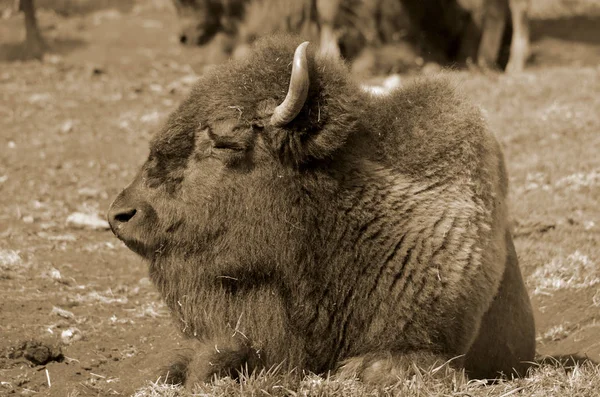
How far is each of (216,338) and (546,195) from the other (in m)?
4.61

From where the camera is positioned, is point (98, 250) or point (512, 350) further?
point (98, 250)

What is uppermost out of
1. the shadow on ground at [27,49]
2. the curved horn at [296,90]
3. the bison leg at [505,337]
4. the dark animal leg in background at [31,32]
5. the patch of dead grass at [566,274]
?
the curved horn at [296,90]

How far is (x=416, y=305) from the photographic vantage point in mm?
4535

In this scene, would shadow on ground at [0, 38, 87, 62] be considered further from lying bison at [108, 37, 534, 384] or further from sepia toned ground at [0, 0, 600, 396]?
lying bison at [108, 37, 534, 384]

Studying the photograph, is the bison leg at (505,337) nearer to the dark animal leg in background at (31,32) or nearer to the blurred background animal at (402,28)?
the blurred background animal at (402,28)

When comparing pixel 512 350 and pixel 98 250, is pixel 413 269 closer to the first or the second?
pixel 512 350

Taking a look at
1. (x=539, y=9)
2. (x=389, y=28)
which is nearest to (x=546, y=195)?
(x=389, y=28)

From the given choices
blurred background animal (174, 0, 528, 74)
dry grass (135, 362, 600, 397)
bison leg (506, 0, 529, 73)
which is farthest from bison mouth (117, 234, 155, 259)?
bison leg (506, 0, 529, 73)

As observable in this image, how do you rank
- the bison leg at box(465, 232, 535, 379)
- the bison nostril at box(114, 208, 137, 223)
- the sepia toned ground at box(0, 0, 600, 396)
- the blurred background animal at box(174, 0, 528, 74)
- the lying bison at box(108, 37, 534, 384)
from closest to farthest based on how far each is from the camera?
the lying bison at box(108, 37, 534, 384)
the bison nostril at box(114, 208, 137, 223)
the bison leg at box(465, 232, 535, 379)
the sepia toned ground at box(0, 0, 600, 396)
the blurred background animal at box(174, 0, 528, 74)

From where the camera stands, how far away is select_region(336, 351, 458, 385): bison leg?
174 inches

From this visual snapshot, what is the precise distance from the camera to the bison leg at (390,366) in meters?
4.41

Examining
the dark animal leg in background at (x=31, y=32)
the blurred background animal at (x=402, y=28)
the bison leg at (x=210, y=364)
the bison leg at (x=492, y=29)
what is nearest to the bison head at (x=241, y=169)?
the bison leg at (x=210, y=364)

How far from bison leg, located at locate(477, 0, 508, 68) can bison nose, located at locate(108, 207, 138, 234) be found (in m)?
10.7

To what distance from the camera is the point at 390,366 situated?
14.6 ft
